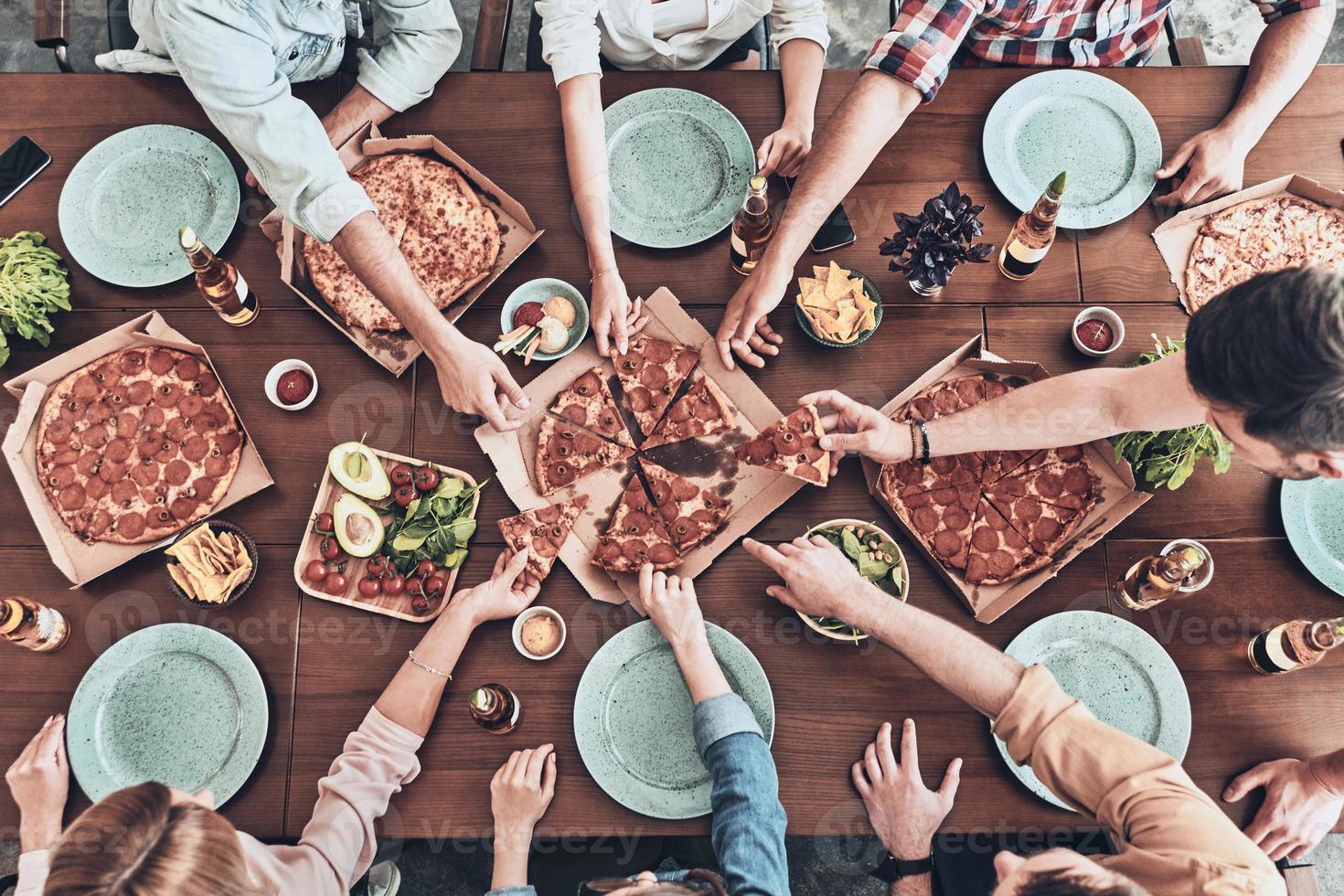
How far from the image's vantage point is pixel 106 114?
268 centimetres

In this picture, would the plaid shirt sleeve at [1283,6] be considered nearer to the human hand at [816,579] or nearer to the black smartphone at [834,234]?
the black smartphone at [834,234]

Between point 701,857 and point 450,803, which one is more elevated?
point 450,803

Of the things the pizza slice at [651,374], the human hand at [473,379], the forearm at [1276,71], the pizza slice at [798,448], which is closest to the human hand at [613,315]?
the pizza slice at [651,374]

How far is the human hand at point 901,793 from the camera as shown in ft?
6.98

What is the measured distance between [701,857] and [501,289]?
2.15 meters

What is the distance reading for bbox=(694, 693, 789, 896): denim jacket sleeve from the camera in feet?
6.48

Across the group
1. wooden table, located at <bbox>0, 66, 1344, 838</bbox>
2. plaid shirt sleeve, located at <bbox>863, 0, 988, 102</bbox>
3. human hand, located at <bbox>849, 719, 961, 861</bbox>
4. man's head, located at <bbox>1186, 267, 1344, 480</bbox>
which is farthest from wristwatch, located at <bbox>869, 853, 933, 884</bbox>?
plaid shirt sleeve, located at <bbox>863, 0, 988, 102</bbox>

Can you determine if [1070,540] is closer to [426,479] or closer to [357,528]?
[426,479]

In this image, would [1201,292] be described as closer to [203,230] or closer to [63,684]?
[203,230]

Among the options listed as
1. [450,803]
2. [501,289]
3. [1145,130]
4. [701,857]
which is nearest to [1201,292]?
[1145,130]

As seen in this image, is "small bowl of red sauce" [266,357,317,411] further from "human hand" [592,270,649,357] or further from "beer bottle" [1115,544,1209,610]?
"beer bottle" [1115,544,1209,610]

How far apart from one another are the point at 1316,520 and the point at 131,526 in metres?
3.60

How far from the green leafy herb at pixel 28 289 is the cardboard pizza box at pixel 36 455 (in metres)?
0.11

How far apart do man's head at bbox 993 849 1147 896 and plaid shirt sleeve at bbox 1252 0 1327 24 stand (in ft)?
9.32
